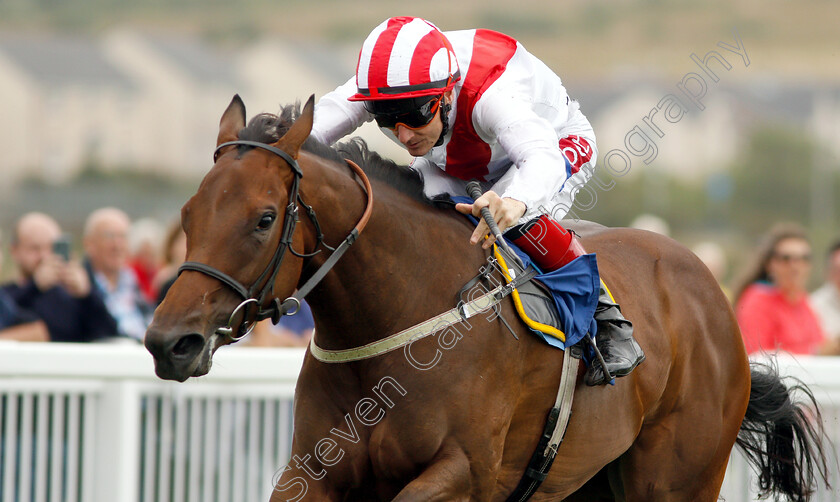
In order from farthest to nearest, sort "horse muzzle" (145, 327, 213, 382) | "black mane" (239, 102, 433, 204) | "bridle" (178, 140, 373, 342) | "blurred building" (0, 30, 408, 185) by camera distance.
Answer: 1. "blurred building" (0, 30, 408, 185)
2. "black mane" (239, 102, 433, 204)
3. "bridle" (178, 140, 373, 342)
4. "horse muzzle" (145, 327, 213, 382)

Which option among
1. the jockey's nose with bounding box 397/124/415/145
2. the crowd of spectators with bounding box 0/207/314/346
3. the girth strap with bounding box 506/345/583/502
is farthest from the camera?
the crowd of spectators with bounding box 0/207/314/346

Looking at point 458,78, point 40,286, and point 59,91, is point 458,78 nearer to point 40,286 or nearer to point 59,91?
point 40,286

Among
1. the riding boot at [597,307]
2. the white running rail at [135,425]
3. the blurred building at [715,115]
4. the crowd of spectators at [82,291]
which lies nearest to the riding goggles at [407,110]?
the riding boot at [597,307]

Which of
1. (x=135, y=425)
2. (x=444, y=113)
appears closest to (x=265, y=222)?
(x=444, y=113)

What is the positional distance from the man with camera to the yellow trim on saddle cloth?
309cm

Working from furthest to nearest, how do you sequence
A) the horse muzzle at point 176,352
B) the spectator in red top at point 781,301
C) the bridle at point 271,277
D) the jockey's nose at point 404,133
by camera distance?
the spectator in red top at point 781,301, the jockey's nose at point 404,133, the bridle at point 271,277, the horse muzzle at point 176,352

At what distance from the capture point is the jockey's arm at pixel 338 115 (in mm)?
3381

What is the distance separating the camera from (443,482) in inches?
111

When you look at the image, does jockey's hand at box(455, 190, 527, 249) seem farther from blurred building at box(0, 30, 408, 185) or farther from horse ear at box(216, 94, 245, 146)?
blurred building at box(0, 30, 408, 185)

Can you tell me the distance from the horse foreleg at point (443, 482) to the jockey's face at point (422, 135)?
38.2 inches

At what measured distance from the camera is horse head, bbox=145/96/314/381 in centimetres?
244

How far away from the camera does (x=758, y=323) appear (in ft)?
20.8

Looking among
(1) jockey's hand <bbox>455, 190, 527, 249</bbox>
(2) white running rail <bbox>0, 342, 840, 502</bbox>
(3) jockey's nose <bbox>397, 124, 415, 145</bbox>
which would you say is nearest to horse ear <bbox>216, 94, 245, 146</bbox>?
(3) jockey's nose <bbox>397, 124, 415, 145</bbox>

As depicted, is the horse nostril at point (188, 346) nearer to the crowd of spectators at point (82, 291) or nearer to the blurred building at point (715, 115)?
the crowd of spectators at point (82, 291)
